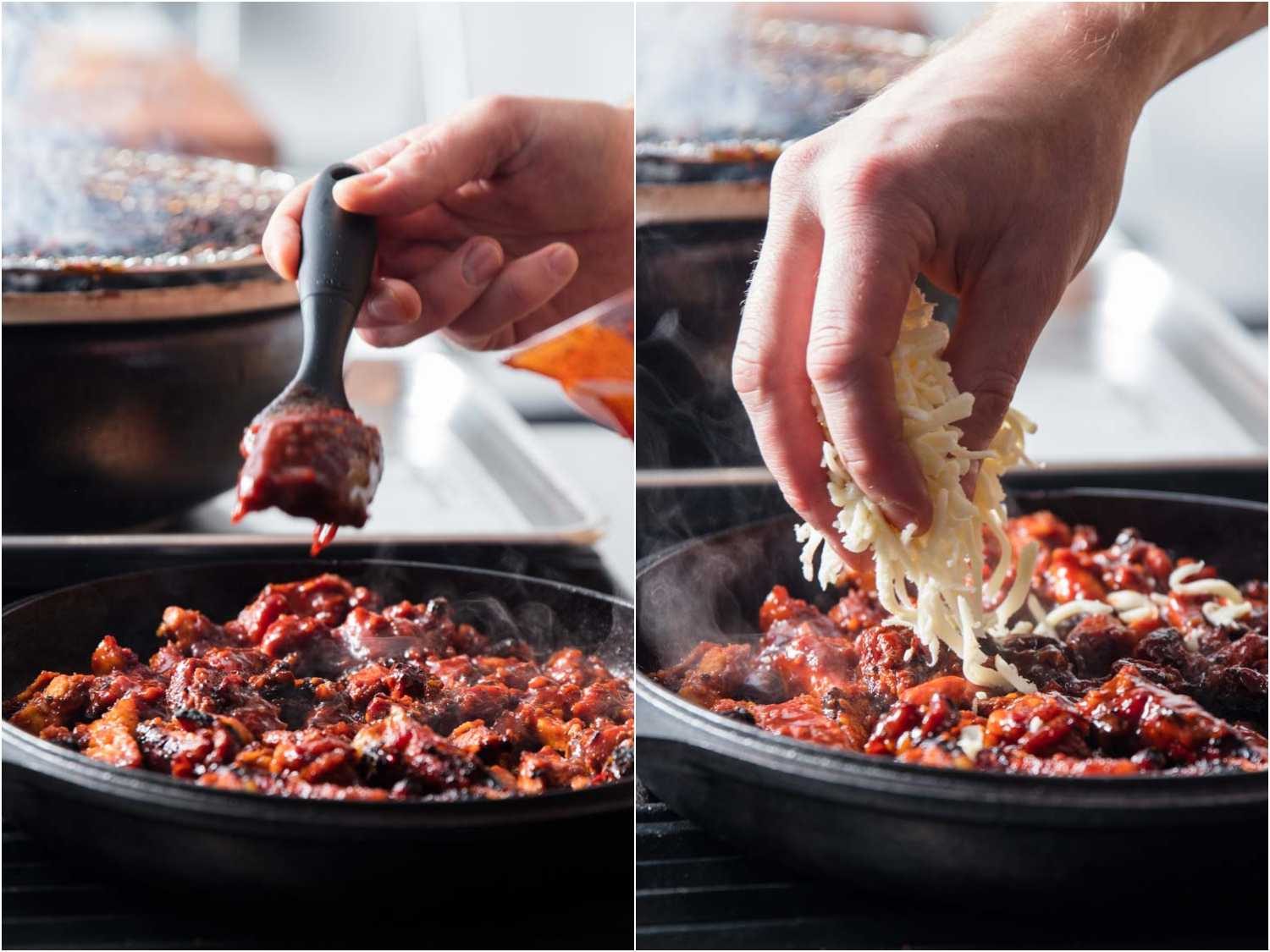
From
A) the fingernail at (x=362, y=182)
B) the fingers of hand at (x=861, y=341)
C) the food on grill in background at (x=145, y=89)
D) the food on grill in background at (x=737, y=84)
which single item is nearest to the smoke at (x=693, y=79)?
the food on grill in background at (x=737, y=84)

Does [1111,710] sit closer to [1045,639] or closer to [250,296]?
[1045,639]

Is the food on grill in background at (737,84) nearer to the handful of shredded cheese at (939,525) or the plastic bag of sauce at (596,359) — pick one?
the plastic bag of sauce at (596,359)

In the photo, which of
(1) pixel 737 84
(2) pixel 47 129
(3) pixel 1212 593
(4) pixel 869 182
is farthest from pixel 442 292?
(2) pixel 47 129

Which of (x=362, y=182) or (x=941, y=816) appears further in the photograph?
(x=362, y=182)

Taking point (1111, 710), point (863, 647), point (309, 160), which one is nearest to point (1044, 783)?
point (1111, 710)

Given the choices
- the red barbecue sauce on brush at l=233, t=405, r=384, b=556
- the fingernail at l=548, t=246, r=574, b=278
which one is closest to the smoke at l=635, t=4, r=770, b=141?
the fingernail at l=548, t=246, r=574, b=278

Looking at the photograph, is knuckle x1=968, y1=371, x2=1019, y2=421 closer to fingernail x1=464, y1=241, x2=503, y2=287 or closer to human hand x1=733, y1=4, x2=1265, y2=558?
human hand x1=733, y1=4, x2=1265, y2=558

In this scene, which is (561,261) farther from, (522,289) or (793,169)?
(793,169)
